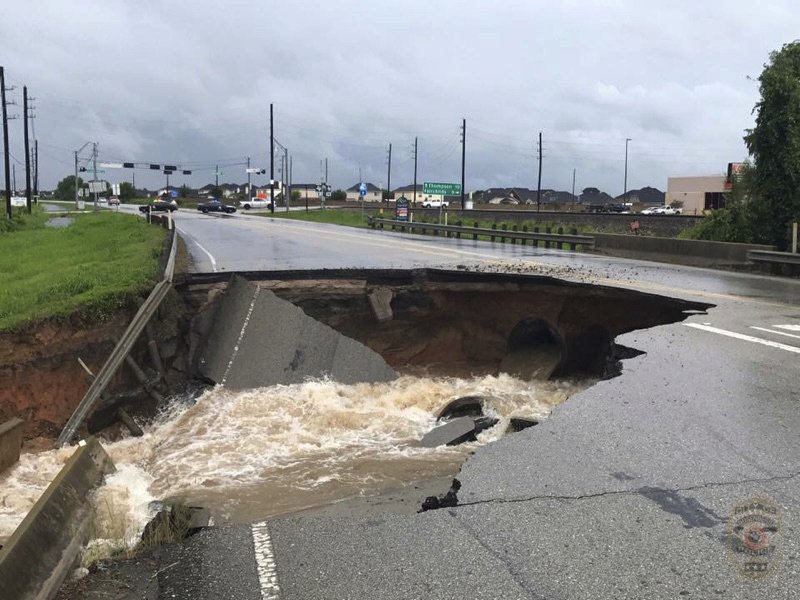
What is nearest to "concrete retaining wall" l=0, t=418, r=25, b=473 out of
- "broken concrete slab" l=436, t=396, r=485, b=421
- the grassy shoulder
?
the grassy shoulder

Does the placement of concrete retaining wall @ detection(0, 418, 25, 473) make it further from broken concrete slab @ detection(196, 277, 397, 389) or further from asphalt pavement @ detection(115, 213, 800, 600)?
asphalt pavement @ detection(115, 213, 800, 600)

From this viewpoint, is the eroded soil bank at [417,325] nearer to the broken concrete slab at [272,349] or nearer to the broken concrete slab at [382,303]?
the broken concrete slab at [382,303]

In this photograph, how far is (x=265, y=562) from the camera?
390 cm

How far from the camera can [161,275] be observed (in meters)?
12.7

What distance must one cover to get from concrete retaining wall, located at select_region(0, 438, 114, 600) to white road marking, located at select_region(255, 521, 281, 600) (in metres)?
1.10

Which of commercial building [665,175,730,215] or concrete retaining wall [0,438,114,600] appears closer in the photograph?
concrete retaining wall [0,438,114,600]

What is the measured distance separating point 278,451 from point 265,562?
401 centimetres

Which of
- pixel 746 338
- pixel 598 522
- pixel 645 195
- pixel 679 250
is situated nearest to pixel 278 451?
pixel 598 522

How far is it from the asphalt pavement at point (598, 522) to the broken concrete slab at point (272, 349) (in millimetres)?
5210

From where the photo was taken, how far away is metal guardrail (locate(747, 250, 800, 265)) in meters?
17.4

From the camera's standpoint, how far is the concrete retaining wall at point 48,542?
360 cm

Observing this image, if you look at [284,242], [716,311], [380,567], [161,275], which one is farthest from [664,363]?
[284,242]

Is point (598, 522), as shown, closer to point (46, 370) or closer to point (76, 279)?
point (46, 370)

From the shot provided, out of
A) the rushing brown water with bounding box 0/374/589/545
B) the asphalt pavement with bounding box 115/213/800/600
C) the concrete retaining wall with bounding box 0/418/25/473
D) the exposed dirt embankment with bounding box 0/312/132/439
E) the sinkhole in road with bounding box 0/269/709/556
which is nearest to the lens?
the asphalt pavement with bounding box 115/213/800/600
